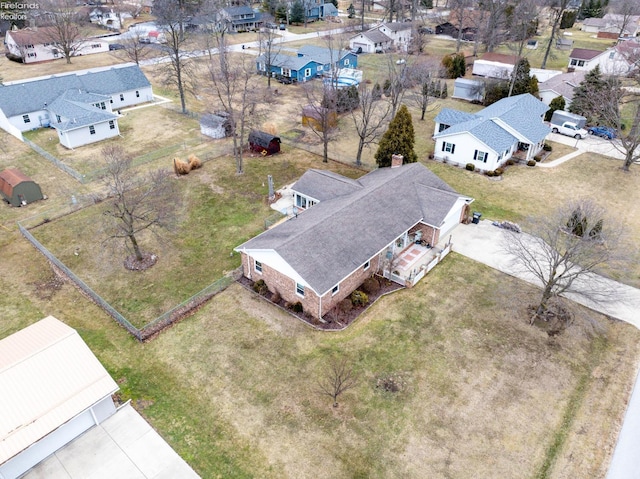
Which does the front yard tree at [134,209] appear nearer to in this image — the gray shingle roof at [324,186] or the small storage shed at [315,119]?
the gray shingle roof at [324,186]

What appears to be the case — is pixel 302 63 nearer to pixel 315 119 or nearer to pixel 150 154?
pixel 315 119

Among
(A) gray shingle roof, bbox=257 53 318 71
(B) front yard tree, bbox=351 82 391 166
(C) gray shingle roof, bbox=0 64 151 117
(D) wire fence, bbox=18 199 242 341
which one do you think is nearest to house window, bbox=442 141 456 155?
(B) front yard tree, bbox=351 82 391 166

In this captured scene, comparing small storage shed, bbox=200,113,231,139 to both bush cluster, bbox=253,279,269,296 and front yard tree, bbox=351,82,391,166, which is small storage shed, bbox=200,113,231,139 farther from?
bush cluster, bbox=253,279,269,296

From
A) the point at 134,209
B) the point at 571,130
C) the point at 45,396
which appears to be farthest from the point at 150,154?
the point at 571,130

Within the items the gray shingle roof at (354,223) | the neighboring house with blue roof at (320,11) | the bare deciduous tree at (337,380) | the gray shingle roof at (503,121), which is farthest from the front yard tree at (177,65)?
the bare deciduous tree at (337,380)

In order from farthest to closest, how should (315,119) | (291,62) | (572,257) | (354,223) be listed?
(291,62)
(315,119)
(354,223)
(572,257)

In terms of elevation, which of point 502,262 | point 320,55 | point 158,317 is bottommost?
point 158,317
